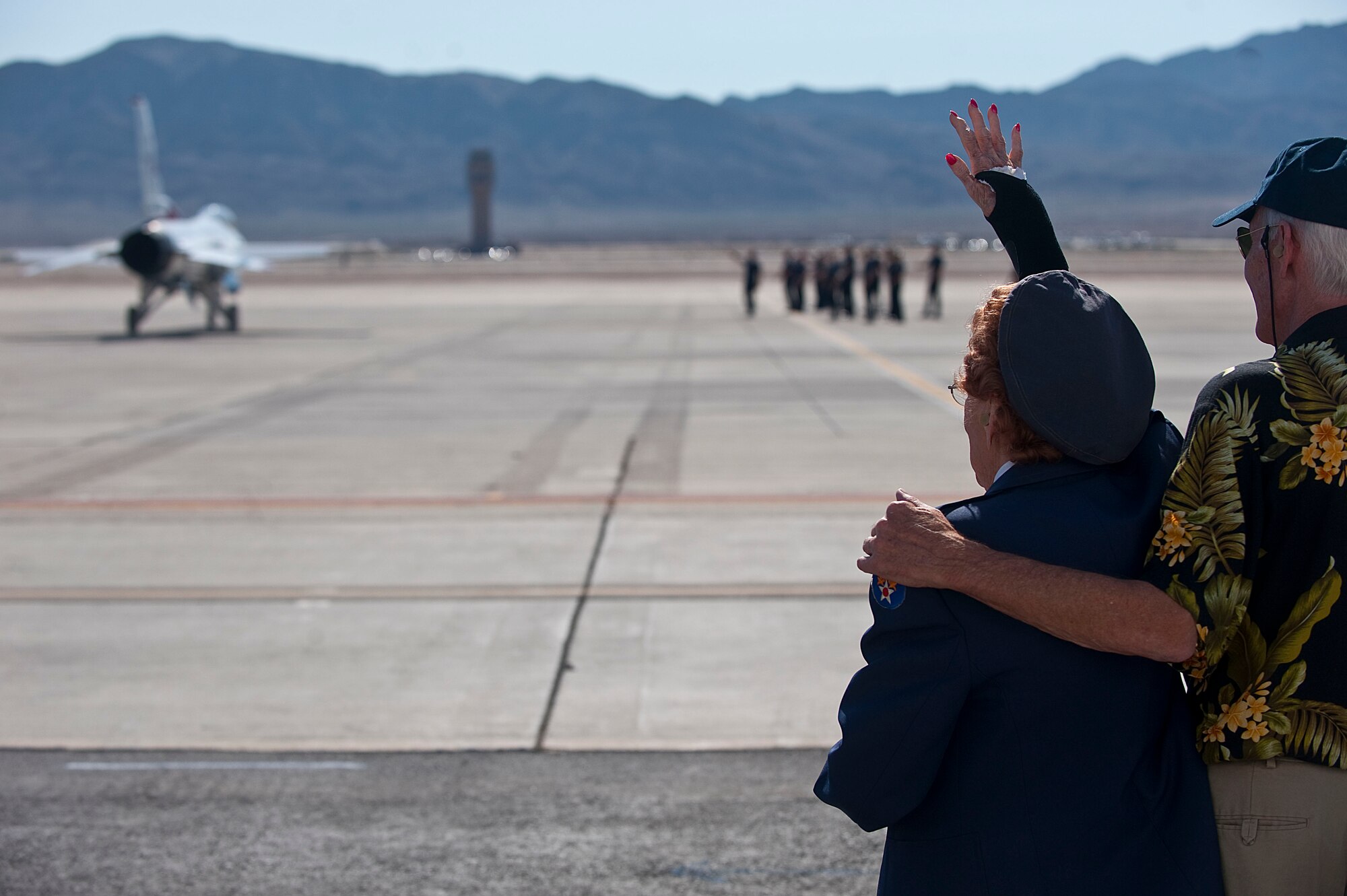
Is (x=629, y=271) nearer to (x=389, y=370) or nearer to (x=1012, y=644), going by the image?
(x=389, y=370)

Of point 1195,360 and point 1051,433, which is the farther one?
point 1195,360

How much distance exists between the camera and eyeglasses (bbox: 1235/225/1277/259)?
2.10 metres

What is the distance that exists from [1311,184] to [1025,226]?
0.54 m

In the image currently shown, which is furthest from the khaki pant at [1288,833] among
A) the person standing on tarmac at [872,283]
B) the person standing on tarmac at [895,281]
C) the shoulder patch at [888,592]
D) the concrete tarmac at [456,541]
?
the person standing on tarmac at [872,283]

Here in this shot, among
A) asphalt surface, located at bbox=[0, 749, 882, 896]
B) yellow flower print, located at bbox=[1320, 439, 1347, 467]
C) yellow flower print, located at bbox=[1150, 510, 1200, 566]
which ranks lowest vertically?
asphalt surface, located at bbox=[0, 749, 882, 896]

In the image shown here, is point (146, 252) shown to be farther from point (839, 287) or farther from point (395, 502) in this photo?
point (395, 502)

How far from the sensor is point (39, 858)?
424 cm

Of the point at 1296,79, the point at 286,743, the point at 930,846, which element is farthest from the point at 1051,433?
the point at 1296,79

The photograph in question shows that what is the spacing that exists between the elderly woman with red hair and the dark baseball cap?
345 millimetres

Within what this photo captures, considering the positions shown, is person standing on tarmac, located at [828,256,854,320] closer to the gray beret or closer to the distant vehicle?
the distant vehicle

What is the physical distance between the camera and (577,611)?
7078 mm

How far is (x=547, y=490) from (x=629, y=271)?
194 feet

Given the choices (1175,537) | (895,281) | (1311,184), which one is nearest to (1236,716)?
(1175,537)

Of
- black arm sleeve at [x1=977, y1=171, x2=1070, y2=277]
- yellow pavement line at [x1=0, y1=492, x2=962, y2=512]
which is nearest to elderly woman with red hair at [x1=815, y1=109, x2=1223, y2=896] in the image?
Answer: black arm sleeve at [x1=977, y1=171, x2=1070, y2=277]
